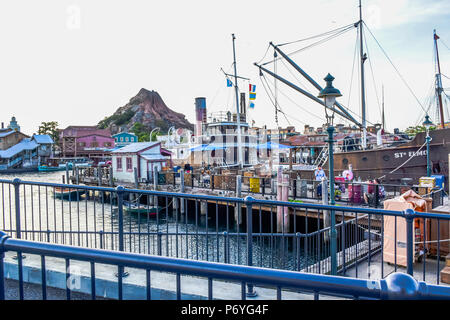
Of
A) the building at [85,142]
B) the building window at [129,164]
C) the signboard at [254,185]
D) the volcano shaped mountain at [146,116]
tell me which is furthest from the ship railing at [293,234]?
the volcano shaped mountain at [146,116]

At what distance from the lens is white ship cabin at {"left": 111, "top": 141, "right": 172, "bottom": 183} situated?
32.4 metres

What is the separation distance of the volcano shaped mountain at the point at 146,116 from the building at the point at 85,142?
50.0 m

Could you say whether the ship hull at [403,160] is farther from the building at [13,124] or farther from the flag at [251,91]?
the building at [13,124]

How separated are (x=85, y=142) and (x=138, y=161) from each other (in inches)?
2771

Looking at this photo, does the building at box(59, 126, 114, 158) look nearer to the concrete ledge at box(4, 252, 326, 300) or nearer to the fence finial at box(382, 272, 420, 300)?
the concrete ledge at box(4, 252, 326, 300)

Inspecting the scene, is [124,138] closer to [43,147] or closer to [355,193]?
[43,147]

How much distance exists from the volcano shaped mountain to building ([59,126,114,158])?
50.0m

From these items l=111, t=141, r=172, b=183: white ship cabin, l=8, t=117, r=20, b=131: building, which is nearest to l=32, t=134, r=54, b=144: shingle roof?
l=8, t=117, r=20, b=131: building

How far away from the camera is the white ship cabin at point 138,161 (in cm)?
3241
